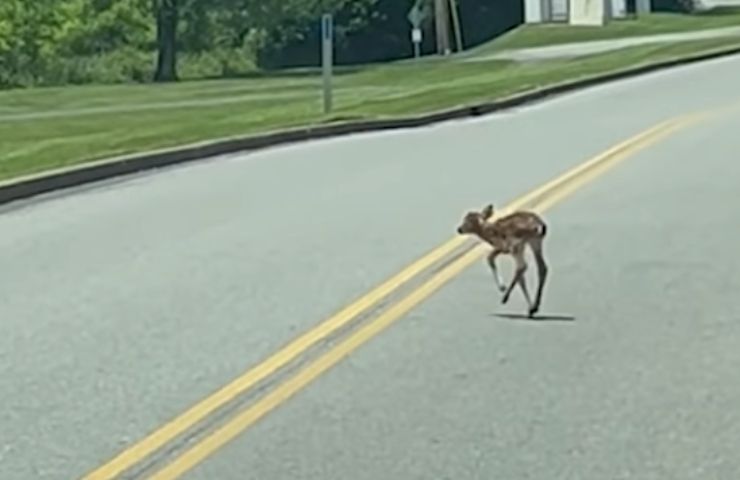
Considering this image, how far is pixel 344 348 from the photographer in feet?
31.7

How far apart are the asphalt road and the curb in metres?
0.35

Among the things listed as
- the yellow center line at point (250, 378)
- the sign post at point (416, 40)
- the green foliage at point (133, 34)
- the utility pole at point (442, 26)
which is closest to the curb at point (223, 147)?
the yellow center line at point (250, 378)

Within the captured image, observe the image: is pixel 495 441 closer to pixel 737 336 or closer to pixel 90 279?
pixel 737 336

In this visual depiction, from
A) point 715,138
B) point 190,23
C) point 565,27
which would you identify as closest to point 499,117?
point 715,138

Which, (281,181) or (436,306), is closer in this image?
(436,306)

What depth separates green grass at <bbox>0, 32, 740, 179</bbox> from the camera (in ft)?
76.8

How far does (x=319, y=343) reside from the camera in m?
9.79

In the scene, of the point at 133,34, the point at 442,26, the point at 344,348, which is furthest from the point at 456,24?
the point at 344,348

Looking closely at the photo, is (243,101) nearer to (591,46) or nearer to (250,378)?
(591,46)

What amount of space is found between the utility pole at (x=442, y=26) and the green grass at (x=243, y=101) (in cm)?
984

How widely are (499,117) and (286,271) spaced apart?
1467cm

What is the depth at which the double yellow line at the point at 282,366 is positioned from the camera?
7.52 metres

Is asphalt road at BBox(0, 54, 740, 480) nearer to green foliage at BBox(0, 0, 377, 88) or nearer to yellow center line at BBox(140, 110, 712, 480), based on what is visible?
yellow center line at BBox(140, 110, 712, 480)

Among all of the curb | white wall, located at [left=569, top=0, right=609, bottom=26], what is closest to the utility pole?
white wall, located at [left=569, top=0, right=609, bottom=26]
